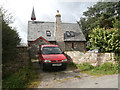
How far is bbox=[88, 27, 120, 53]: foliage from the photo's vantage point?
7.51 metres

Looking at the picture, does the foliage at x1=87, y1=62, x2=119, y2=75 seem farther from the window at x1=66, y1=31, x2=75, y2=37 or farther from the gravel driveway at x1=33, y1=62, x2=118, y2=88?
the window at x1=66, y1=31, x2=75, y2=37

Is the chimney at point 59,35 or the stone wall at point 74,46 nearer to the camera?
the chimney at point 59,35

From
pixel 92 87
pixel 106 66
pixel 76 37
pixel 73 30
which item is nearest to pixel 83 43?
pixel 76 37

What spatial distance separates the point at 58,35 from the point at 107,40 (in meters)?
10.6

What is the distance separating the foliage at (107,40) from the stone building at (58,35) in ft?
30.7

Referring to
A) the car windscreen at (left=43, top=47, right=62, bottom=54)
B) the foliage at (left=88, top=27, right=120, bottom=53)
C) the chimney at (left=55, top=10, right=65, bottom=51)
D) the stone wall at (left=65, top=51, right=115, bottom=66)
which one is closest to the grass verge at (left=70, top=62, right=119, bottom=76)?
the stone wall at (left=65, top=51, right=115, bottom=66)

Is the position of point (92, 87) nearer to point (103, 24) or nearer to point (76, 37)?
point (76, 37)

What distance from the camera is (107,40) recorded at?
8.12 meters

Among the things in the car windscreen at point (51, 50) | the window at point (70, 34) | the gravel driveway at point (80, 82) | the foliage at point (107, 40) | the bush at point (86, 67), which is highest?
the window at point (70, 34)

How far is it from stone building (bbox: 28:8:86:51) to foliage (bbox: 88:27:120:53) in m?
9.37

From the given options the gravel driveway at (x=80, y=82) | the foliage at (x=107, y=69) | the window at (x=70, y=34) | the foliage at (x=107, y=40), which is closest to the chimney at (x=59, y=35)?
the window at (x=70, y=34)

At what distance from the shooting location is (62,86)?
4.64 metres

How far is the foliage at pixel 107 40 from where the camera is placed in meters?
7.51

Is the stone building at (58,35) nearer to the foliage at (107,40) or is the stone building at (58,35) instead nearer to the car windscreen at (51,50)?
the car windscreen at (51,50)
